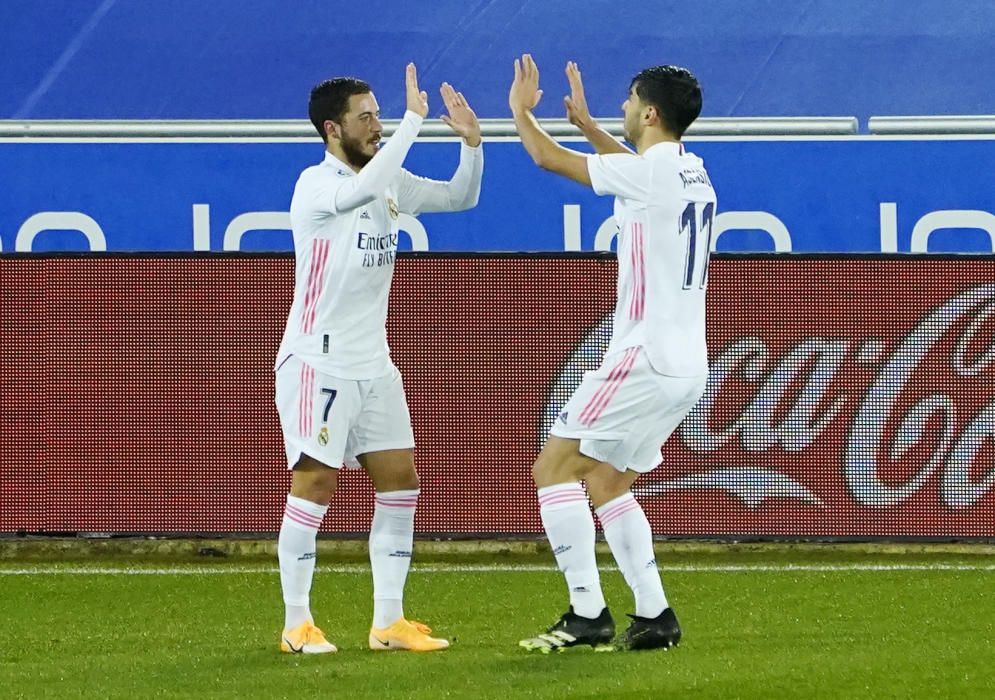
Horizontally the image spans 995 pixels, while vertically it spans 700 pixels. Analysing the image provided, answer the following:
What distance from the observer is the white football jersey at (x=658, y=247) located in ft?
17.0

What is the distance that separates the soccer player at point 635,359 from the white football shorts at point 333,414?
583 millimetres

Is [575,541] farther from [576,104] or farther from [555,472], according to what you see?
[576,104]

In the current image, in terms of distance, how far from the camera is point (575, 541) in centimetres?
525

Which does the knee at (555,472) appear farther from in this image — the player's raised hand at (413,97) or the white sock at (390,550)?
the player's raised hand at (413,97)

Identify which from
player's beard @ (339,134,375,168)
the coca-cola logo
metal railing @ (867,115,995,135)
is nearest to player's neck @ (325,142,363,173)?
player's beard @ (339,134,375,168)

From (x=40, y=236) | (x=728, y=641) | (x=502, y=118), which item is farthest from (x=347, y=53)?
(x=728, y=641)

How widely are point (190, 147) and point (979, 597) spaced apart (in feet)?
19.2

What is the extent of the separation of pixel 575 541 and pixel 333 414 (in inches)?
33.4

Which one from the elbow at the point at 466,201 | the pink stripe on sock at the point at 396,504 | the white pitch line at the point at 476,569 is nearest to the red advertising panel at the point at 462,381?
the white pitch line at the point at 476,569

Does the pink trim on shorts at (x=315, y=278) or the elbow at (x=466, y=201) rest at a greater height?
the elbow at (x=466, y=201)

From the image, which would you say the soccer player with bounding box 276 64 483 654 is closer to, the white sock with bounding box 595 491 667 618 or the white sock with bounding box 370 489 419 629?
the white sock with bounding box 370 489 419 629

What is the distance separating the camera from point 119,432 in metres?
7.84

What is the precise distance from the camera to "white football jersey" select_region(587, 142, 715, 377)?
5172 mm

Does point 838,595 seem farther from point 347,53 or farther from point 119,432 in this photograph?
point 347,53
